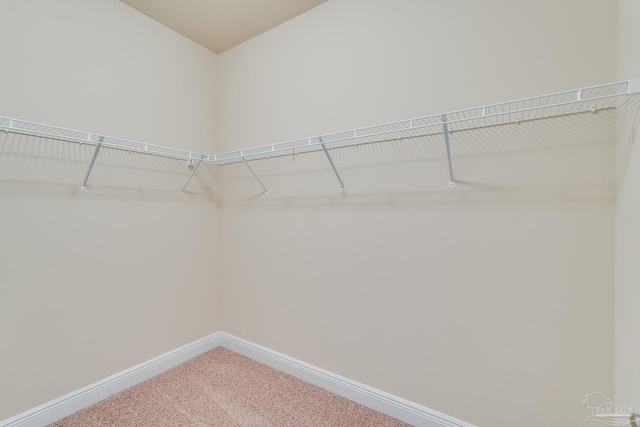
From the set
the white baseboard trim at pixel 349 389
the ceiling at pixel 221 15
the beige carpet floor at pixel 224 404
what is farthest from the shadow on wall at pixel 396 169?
the beige carpet floor at pixel 224 404

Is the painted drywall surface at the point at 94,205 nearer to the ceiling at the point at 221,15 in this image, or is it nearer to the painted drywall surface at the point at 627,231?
the ceiling at the point at 221,15

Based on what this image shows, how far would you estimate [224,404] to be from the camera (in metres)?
1.63

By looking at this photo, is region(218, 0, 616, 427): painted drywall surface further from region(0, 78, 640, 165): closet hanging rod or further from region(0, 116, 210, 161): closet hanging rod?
region(0, 116, 210, 161): closet hanging rod

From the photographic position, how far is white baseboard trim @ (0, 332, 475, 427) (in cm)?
142

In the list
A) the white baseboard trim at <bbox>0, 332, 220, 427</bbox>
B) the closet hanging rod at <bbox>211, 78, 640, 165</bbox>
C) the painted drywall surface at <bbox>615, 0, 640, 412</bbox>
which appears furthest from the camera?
the white baseboard trim at <bbox>0, 332, 220, 427</bbox>

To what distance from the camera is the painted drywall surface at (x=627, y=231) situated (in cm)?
83

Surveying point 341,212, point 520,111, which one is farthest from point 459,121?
point 341,212

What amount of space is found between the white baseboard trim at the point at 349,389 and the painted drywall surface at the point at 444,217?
0.05 m

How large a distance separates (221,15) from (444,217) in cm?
184

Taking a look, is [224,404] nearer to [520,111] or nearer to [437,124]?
[437,124]

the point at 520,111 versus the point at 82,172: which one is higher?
the point at 520,111

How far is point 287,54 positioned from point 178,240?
149 centimetres

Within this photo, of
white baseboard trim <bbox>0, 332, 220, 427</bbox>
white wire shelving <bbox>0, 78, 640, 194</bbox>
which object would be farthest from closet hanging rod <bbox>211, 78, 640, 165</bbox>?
white baseboard trim <bbox>0, 332, 220, 427</bbox>

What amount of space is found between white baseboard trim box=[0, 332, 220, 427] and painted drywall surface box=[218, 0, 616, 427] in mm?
586
